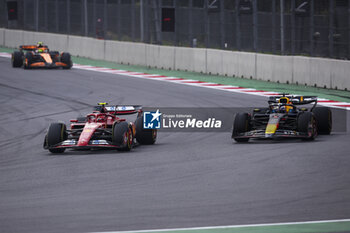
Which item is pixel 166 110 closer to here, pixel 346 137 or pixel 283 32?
pixel 346 137

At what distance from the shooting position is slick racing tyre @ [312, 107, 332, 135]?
1673 cm

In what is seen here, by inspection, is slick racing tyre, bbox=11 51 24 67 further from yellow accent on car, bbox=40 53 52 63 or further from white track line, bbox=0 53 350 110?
white track line, bbox=0 53 350 110

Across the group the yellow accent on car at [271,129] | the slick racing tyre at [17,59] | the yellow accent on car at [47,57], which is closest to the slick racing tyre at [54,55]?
the yellow accent on car at [47,57]

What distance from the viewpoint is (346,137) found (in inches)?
647

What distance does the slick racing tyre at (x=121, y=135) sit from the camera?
14977 mm

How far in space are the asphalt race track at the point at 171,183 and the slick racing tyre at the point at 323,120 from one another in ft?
0.67

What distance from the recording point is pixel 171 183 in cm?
1173

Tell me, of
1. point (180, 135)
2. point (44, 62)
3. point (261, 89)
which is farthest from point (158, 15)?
point (180, 135)

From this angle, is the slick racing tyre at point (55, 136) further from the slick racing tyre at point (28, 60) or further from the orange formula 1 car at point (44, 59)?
the slick racing tyre at point (28, 60)

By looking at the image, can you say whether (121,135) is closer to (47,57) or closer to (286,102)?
(286,102)

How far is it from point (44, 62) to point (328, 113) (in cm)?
2015

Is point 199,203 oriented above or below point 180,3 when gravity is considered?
below

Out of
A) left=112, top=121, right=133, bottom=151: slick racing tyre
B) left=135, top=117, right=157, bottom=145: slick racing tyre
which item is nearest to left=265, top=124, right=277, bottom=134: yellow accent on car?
left=135, top=117, right=157, bottom=145: slick racing tyre

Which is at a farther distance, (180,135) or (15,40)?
(15,40)
